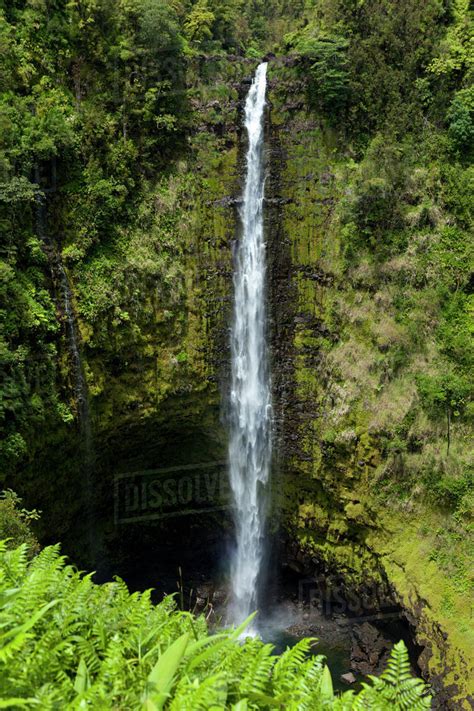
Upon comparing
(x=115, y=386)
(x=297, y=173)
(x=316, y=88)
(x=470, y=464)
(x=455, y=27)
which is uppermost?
(x=455, y=27)

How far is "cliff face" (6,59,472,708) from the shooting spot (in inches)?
559

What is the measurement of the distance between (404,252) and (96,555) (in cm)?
1426

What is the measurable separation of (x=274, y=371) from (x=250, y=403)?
1.37m

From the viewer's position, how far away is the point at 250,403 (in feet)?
56.3

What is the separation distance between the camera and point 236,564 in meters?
17.9

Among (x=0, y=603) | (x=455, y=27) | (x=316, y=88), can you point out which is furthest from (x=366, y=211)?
(x=0, y=603)

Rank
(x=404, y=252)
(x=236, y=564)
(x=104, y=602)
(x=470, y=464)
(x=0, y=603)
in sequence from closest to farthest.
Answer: (x=0, y=603)
(x=104, y=602)
(x=470, y=464)
(x=404, y=252)
(x=236, y=564)

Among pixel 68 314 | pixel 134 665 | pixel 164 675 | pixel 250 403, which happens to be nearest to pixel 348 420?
pixel 250 403

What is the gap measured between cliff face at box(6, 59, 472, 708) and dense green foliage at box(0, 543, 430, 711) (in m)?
11.0

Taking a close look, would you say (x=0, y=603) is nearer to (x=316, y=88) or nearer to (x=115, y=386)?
(x=115, y=386)

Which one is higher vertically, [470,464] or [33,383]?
[33,383]

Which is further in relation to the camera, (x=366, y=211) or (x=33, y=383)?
(x=366, y=211)

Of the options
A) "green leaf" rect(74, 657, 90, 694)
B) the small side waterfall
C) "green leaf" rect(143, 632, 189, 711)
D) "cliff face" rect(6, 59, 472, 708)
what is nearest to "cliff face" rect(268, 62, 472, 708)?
"cliff face" rect(6, 59, 472, 708)

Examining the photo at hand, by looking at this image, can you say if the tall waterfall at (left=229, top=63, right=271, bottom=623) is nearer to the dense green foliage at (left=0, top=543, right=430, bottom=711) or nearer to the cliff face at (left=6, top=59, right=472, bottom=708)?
the cliff face at (left=6, top=59, right=472, bottom=708)
